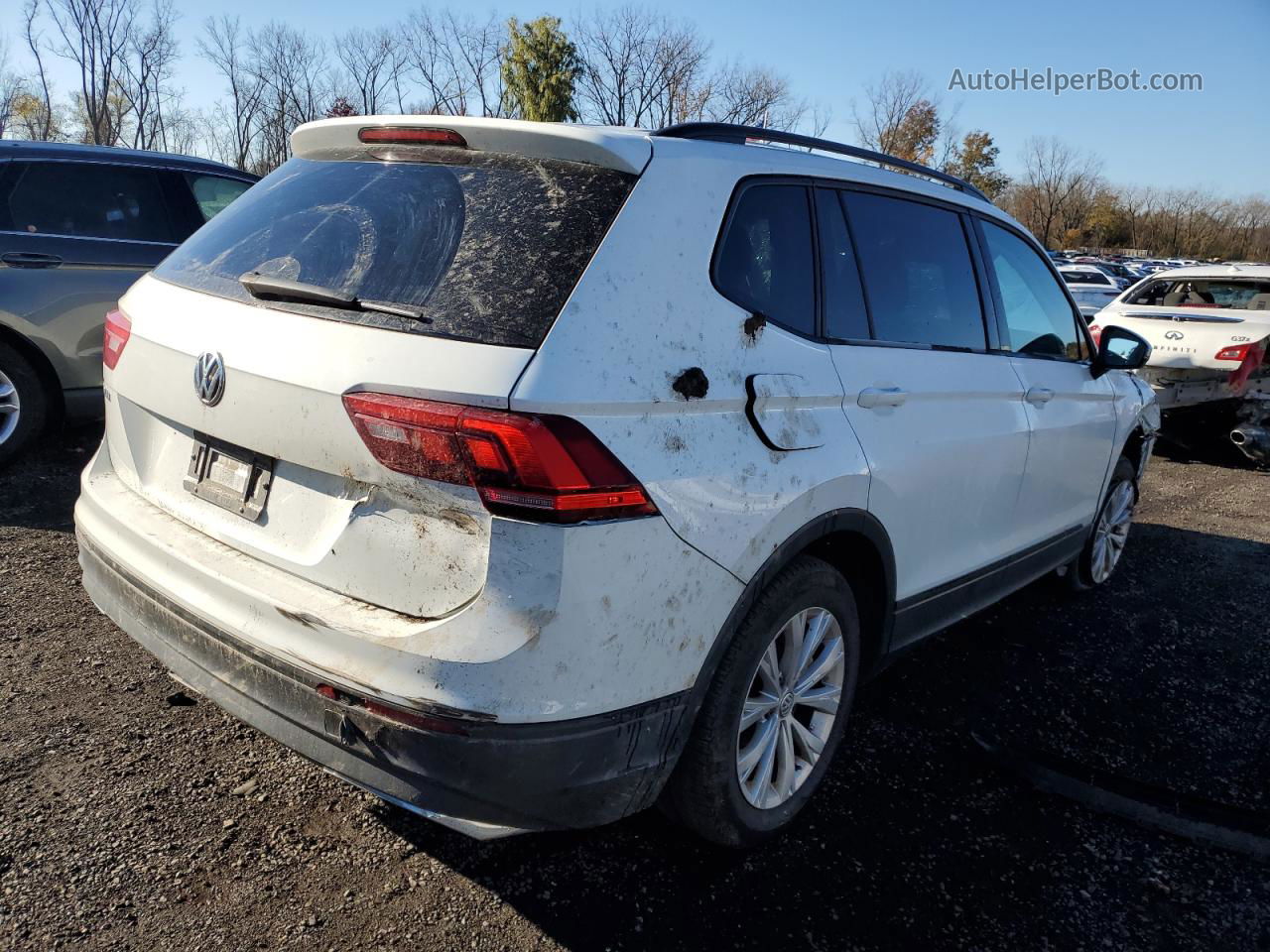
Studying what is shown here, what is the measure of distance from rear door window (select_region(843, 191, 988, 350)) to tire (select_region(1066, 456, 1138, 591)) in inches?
76.6

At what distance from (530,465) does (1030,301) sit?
9.55 ft

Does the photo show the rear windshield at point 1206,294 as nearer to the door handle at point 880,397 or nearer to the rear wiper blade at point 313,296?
the door handle at point 880,397

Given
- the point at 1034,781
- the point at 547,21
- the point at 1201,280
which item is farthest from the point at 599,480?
the point at 547,21

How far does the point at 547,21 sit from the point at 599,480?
133 feet

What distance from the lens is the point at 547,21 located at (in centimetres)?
3756

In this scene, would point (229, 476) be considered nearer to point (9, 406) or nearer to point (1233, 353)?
point (9, 406)

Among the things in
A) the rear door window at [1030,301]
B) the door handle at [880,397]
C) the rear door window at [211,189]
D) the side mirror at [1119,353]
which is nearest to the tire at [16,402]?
the rear door window at [211,189]

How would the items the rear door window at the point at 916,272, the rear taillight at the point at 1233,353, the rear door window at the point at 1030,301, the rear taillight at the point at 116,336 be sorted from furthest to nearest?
1. the rear taillight at the point at 1233,353
2. the rear door window at the point at 1030,301
3. the rear door window at the point at 916,272
4. the rear taillight at the point at 116,336

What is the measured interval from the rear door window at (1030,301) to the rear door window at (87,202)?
497 centimetres

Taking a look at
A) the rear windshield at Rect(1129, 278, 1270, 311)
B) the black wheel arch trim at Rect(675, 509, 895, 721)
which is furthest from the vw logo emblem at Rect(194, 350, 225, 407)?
the rear windshield at Rect(1129, 278, 1270, 311)

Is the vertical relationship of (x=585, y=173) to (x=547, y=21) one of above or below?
below

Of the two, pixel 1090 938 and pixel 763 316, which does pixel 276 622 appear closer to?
pixel 763 316

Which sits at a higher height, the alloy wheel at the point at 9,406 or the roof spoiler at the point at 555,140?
the roof spoiler at the point at 555,140

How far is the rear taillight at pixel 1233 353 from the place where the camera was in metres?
8.34
